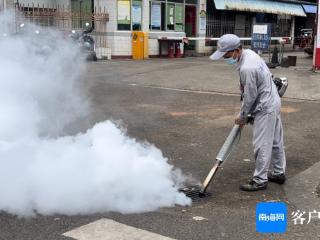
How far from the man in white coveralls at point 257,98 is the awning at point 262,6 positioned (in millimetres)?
21875

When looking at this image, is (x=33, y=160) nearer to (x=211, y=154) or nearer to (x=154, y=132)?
(x=211, y=154)

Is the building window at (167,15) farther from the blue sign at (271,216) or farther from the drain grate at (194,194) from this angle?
the blue sign at (271,216)

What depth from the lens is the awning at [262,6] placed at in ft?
88.4

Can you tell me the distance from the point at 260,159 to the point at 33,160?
7.37ft

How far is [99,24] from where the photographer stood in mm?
22406

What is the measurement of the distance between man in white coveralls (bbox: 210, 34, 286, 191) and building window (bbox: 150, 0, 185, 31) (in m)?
18.9

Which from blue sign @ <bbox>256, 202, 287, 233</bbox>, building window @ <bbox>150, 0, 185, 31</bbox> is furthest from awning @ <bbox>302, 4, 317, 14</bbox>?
blue sign @ <bbox>256, 202, 287, 233</bbox>

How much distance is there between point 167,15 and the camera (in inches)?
967

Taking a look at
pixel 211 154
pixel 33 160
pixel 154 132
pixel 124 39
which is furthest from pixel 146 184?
pixel 124 39

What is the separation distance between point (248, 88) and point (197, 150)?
2.15 m

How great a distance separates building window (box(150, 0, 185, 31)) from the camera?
23.9 meters

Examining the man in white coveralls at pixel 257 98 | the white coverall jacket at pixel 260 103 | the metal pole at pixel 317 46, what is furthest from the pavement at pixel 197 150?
the metal pole at pixel 317 46

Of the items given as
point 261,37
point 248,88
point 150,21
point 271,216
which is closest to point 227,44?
point 248,88

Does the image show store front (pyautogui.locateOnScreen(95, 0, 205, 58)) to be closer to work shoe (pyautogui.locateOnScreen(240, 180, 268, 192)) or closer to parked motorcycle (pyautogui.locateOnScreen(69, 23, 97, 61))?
parked motorcycle (pyautogui.locateOnScreen(69, 23, 97, 61))
